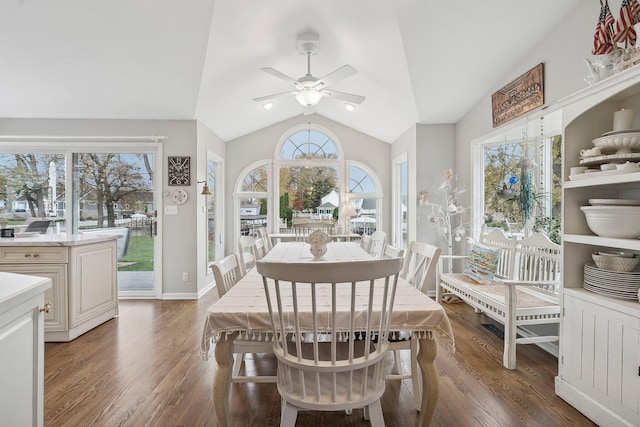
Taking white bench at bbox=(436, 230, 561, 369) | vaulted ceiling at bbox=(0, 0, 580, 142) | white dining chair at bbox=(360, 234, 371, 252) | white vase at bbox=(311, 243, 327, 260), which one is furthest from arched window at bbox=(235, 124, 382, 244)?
white vase at bbox=(311, 243, 327, 260)

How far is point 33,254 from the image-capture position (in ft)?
9.50

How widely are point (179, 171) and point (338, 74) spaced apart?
2.43 meters

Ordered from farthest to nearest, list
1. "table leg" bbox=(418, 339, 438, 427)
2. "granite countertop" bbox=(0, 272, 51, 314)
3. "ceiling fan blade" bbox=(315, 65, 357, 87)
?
"ceiling fan blade" bbox=(315, 65, 357, 87)
"table leg" bbox=(418, 339, 438, 427)
"granite countertop" bbox=(0, 272, 51, 314)

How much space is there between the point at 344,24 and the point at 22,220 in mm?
4694

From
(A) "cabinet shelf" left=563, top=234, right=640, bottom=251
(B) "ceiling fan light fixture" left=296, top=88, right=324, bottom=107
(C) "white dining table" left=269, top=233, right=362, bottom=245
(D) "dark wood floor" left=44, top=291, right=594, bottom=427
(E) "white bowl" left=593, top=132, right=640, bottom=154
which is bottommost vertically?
(D) "dark wood floor" left=44, top=291, right=594, bottom=427

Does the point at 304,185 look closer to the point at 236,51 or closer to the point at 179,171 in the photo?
the point at 179,171

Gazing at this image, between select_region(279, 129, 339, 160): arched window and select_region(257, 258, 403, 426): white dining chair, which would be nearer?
select_region(257, 258, 403, 426): white dining chair

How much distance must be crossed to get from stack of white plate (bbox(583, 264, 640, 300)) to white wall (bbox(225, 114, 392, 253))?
3.98 meters

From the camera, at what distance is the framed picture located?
4219mm

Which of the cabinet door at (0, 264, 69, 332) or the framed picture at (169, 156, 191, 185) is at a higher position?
the framed picture at (169, 156, 191, 185)

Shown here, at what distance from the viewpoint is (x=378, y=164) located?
589cm

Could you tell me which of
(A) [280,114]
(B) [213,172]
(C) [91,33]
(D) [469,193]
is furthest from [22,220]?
(D) [469,193]

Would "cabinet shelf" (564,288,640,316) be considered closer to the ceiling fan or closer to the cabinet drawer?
the ceiling fan

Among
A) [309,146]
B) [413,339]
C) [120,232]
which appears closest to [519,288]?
[413,339]
